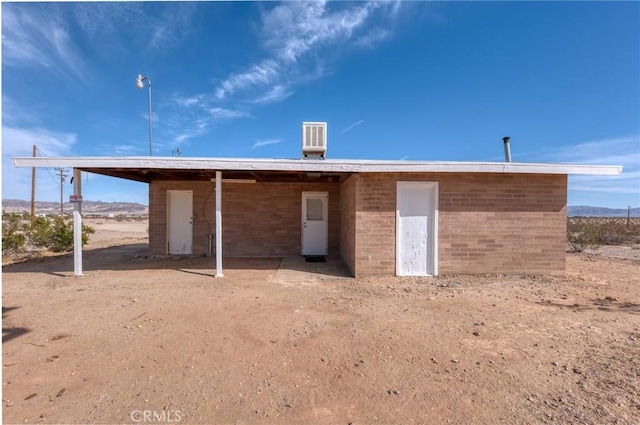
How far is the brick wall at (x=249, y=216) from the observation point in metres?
9.45

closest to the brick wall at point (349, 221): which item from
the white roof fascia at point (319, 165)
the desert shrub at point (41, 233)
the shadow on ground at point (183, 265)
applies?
the shadow on ground at point (183, 265)

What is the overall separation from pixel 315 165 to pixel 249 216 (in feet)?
13.2

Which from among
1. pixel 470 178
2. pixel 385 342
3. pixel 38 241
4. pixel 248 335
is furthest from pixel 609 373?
pixel 38 241

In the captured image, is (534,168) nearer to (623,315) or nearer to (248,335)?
(623,315)

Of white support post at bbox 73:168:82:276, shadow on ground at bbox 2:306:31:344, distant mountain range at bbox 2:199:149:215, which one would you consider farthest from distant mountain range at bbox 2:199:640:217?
shadow on ground at bbox 2:306:31:344

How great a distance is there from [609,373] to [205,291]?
5888mm

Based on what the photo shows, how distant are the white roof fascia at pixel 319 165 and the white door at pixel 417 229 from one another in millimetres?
552

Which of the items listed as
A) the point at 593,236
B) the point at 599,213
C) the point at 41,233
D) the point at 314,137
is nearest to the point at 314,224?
the point at 314,137

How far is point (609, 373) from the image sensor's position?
293 cm

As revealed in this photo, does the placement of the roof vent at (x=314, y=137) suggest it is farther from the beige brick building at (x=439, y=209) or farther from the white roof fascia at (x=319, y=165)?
the white roof fascia at (x=319, y=165)

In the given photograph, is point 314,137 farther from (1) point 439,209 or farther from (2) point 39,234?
(2) point 39,234

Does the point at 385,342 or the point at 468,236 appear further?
the point at 468,236

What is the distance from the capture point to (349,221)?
7598mm

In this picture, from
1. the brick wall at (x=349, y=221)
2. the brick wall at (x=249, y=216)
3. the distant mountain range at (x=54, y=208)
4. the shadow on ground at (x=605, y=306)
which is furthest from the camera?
the distant mountain range at (x=54, y=208)
